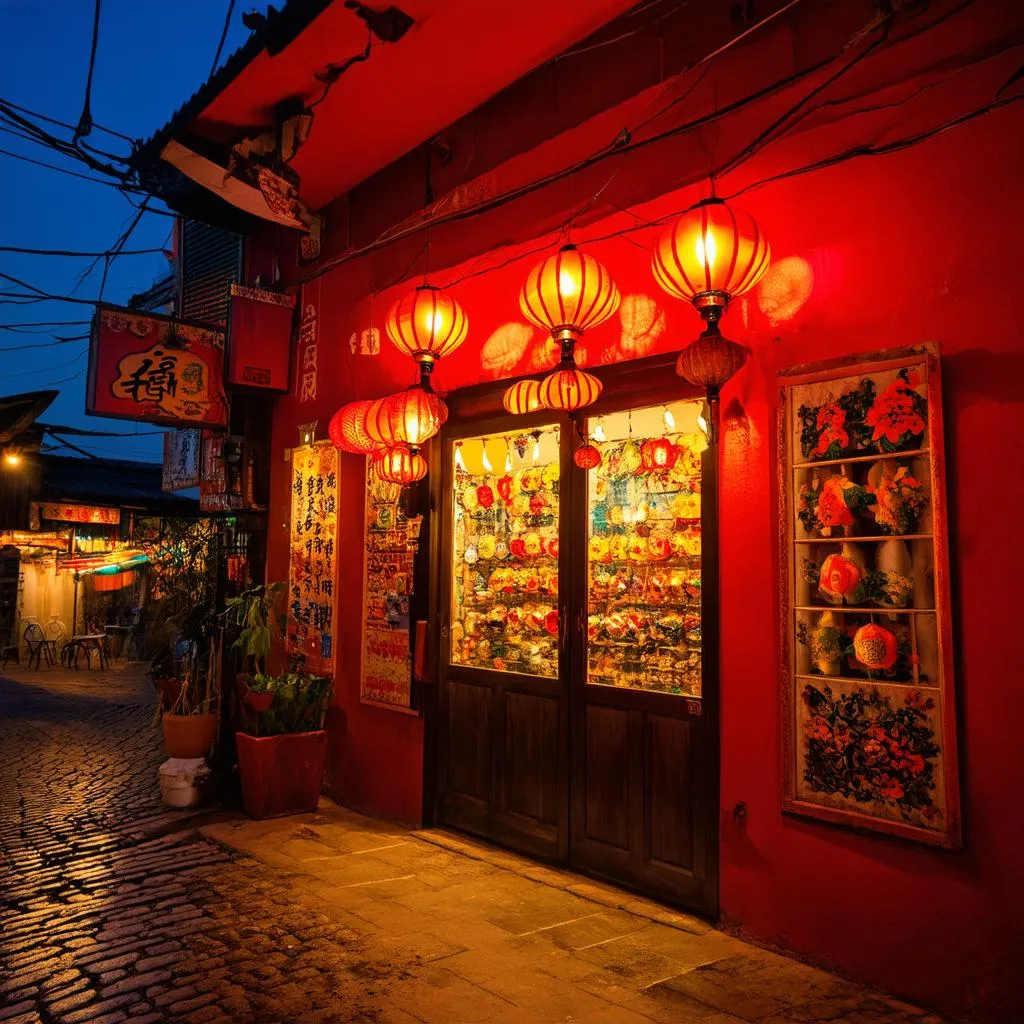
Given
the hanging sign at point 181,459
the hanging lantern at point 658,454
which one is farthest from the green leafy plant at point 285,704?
the hanging sign at point 181,459

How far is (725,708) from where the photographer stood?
5.12 m

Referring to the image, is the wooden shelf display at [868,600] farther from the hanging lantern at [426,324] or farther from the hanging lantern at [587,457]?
the hanging lantern at [426,324]

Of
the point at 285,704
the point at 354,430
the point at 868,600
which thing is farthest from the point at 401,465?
the point at 868,600

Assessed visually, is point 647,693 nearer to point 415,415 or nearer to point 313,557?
point 415,415

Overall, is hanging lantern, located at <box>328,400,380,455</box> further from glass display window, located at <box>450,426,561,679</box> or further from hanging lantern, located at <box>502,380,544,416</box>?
hanging lantern, located at <box>502,380,544,416</box>

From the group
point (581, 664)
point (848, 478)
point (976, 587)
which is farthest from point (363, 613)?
point (976, 587)

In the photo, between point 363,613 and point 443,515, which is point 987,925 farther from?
point 363,613

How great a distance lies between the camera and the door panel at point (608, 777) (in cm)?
577

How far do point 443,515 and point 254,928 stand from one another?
3.68 meters

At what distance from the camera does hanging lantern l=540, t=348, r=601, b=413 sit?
545 cm

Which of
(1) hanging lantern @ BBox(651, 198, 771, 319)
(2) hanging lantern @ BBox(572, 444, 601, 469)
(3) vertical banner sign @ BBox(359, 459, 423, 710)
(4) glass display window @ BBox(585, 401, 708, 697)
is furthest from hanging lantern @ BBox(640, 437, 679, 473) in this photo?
(3) vertical banner sign @ BBox(359, 459, 423, 710)

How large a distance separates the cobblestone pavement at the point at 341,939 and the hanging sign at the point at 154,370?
13.9 feet

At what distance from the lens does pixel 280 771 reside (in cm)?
754

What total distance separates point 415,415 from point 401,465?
1.64 feet
